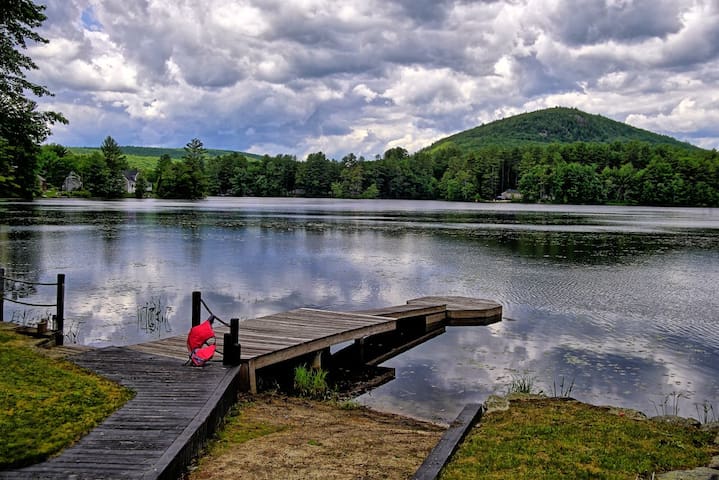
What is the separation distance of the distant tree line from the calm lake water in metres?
88.2

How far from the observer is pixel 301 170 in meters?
169

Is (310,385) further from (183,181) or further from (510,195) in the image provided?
(510,195)

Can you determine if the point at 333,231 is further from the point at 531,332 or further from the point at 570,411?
the point at 570,411

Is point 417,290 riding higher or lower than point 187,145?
lower

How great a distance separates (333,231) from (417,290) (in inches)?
984

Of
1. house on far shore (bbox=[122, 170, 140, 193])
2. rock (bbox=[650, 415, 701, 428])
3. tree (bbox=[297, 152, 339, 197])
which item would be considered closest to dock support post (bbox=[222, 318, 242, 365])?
rock (bbox=[650, 415, 701, 428])

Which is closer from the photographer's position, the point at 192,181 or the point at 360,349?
the point at 360,349

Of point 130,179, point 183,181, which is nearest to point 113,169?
point 183,181

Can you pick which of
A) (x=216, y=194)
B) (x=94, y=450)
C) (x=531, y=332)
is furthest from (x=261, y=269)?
(x=216, y=194)

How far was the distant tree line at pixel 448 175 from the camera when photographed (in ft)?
421

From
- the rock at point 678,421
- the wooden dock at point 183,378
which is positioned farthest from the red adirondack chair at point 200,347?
the rock at point 678,421

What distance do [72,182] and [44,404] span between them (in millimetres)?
141079

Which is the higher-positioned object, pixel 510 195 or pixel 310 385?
pixel 510 195

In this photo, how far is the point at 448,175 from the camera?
160m
